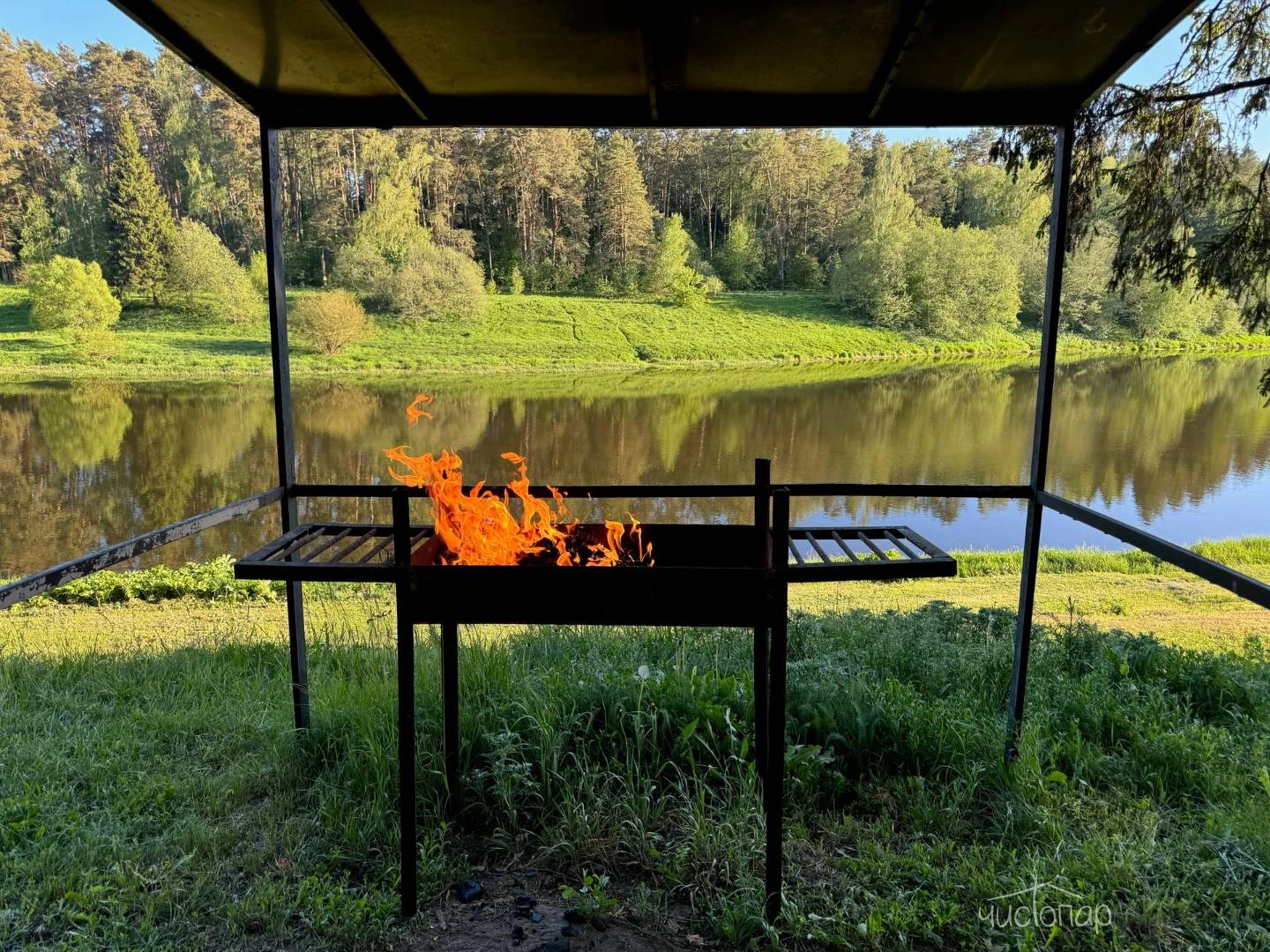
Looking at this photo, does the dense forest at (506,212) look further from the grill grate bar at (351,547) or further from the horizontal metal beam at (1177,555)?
the horizontal metal beam at (1177,555)

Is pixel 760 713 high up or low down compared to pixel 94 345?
down

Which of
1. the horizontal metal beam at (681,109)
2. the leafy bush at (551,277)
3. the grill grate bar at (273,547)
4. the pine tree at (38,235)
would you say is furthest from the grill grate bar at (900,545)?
the pine tree at (38,235)

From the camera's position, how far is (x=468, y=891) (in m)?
2.17

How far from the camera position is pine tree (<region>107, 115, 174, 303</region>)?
34156 mm

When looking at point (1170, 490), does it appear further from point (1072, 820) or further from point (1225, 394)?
point (1072, 820)

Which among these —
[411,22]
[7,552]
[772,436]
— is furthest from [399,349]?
[411,22]

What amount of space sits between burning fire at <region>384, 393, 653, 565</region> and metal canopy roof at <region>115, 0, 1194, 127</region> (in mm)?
1012

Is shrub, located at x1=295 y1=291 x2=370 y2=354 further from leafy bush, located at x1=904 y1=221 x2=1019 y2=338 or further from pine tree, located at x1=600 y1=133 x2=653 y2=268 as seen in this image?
leafy bush, located at x1=904 y1=221 x2=1019 y2=338

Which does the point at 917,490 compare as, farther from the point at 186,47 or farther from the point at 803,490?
the point at 186,47

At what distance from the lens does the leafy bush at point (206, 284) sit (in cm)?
3256

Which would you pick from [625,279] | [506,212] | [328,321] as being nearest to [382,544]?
[328,321]

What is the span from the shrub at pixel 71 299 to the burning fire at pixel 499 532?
3290 cm

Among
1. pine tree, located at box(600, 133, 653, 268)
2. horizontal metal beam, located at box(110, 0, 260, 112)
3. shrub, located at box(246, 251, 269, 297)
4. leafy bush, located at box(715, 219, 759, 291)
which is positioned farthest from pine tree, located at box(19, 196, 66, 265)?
horizontal metal beam, located at box(110, 0, 260, 112)

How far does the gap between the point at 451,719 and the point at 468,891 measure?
523 millimetres
